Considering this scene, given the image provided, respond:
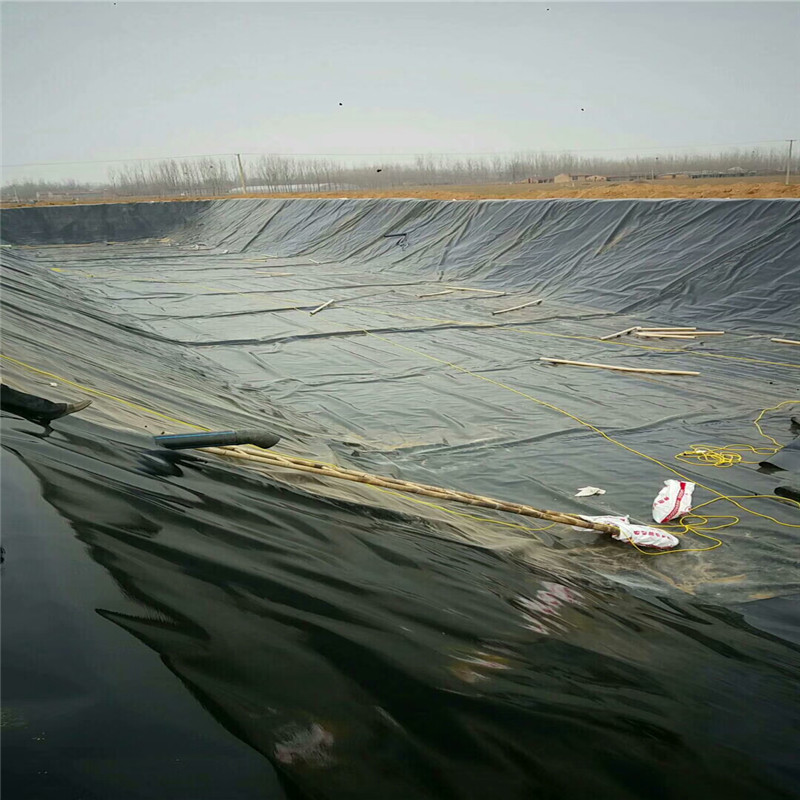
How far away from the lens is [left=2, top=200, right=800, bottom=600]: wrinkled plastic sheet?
4.41 meters

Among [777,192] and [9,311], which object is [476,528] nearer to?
[9,311]

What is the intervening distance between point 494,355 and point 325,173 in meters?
48.6

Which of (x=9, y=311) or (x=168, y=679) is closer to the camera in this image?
(x=168, y=679)

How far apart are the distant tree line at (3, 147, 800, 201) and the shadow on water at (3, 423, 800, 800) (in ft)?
142

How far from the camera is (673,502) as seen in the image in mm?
4547

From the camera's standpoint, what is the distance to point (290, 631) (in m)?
1.85

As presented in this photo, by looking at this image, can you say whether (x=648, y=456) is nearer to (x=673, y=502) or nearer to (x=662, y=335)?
(x=673, y=502)

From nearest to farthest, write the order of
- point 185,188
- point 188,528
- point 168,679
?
point 168,679, point 188,528, point 185,188

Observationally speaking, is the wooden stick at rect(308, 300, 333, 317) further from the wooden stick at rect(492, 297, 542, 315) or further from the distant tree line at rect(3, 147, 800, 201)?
the distant tree line at rect(3, 147, 800, 201)

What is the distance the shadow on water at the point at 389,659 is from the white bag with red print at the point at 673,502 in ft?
5.45

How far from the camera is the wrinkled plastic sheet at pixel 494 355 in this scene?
4410mm

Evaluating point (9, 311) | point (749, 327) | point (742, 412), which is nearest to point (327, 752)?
point (9, 311)

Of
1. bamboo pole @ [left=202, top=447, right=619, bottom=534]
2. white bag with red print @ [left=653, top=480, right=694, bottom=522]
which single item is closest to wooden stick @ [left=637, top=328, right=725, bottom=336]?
white bag with red print @ [left=653, top=480, right=694, bottom=522]

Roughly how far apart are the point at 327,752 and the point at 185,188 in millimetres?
48046
